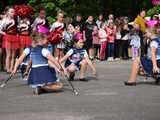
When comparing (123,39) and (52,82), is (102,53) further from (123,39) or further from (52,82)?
(52,82)

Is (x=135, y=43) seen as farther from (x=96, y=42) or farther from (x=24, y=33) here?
(x=24, y=33)

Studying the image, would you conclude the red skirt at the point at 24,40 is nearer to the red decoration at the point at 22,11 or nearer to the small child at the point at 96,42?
the red decoration at the point at 22,11

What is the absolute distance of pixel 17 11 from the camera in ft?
60.2

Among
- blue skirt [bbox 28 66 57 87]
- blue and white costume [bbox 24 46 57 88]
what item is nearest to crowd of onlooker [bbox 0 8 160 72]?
blue and white costume [bbox 24 46 57 88]

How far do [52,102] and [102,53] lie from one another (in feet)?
42.2

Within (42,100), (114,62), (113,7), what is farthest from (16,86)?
(113,7)

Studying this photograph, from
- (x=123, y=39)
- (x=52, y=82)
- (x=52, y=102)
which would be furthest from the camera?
(x=123, y=39)

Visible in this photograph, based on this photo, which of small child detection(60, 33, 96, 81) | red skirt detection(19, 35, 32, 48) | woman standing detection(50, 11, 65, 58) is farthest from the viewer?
woman standing detection(50, 11, 65, 58)

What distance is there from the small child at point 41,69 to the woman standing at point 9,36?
4710 mm

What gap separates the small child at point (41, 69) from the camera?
43.5 feet

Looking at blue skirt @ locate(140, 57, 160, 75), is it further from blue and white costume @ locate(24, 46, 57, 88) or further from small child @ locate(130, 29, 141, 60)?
small child @ locate(130, 29, 141, 60)

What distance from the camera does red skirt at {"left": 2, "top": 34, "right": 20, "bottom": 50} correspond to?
18.3m

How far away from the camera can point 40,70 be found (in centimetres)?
1336

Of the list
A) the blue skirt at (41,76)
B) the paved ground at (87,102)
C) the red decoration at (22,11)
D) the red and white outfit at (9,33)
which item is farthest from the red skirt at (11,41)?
the blue skirt at (41,76)
